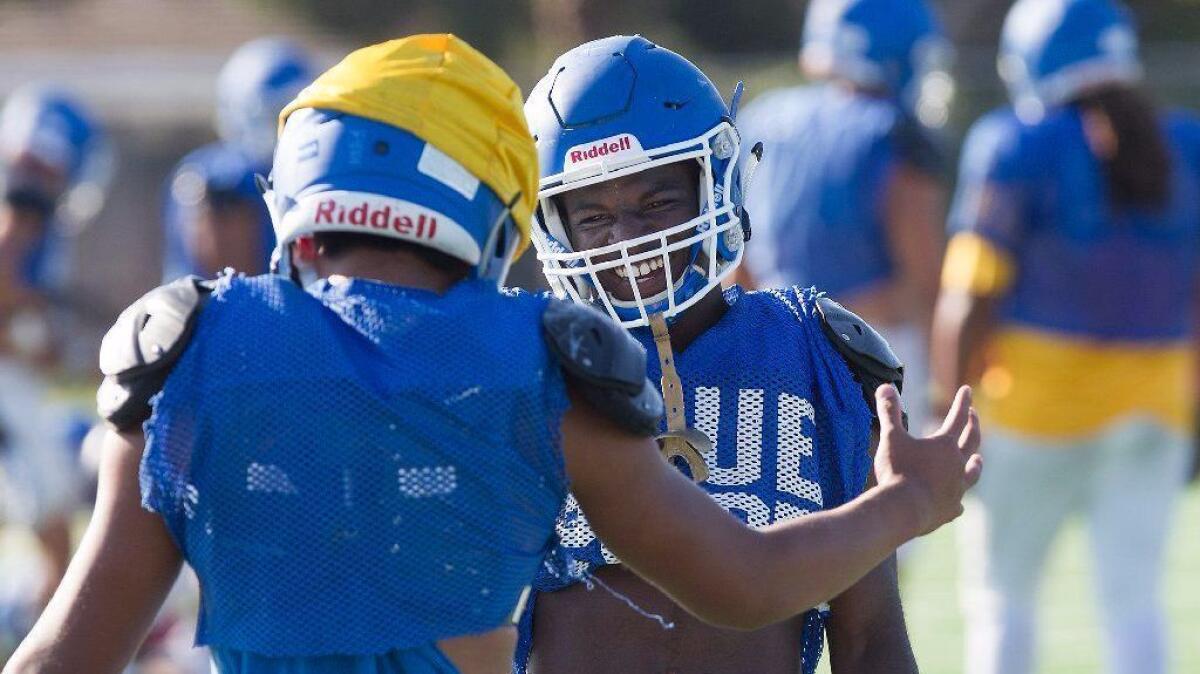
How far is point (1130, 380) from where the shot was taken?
608cm

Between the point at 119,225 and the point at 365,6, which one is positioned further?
the point at 365,6

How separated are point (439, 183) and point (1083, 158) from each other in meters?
3.94

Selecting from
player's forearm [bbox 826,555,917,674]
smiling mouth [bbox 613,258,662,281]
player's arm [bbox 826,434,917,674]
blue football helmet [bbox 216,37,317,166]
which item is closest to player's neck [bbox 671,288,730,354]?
smiling mouth [bbox 613,258,662,281]

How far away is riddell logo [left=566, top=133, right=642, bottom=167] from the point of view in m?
2.96

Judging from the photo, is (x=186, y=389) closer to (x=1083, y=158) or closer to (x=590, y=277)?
(x=590, y=277)

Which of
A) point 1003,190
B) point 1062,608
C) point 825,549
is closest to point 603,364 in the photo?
point 825,549

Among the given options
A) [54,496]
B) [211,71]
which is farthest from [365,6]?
[54,496]

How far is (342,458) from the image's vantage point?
221cm

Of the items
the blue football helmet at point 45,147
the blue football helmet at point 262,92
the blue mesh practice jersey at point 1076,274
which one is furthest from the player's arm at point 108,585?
the blue football helmet at point 45,147

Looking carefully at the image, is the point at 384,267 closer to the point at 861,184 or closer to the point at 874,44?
the point at 861,184

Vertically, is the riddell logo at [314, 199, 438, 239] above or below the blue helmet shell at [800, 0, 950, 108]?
below

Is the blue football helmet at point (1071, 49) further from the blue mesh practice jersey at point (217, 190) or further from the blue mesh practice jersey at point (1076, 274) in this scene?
the blue mesh practice jersey at point (217, 190)

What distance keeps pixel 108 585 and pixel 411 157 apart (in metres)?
0.59

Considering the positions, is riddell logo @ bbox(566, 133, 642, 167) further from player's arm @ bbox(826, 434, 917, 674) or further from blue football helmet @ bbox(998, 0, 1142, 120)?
blue football helmet @ bbox(998, 0, 1142, 120)
